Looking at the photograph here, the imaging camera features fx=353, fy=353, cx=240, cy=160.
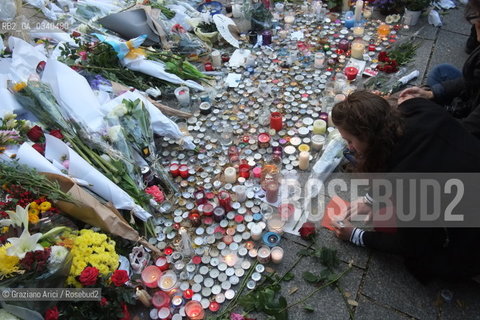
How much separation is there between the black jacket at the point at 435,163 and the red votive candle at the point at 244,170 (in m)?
1.38

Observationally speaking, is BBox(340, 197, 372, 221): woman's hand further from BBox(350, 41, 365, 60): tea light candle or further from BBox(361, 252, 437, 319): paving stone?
BBox(350, 41, 365, 60): tea light candle

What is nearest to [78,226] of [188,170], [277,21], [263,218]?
[188,170]

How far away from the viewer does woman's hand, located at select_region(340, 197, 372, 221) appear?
2.81 m

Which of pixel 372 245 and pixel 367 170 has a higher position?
pixel 367 170

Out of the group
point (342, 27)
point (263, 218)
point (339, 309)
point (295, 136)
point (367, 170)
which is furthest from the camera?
point (342, 27)

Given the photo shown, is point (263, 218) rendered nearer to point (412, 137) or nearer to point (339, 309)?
point (339, 309)

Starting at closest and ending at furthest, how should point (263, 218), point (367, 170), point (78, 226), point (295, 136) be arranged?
1. point (367, 170)
2. point (78, 226)
3. point (263, 218)
4. point (295, 136)

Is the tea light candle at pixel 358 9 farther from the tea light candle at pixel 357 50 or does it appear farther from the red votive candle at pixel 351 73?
the red votive candle at pixel 351 73

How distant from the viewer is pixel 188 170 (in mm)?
3396

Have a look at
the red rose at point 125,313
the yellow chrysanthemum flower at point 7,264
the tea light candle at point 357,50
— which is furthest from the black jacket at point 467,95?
the yellow chrysanthemum flower at point 7,264

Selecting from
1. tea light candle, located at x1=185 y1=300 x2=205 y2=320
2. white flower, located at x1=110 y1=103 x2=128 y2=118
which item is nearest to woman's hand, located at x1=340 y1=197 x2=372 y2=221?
tea light candle, located at x1=185 y1=300 x2=205 y2=320

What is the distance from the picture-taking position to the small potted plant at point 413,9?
467 centimetres

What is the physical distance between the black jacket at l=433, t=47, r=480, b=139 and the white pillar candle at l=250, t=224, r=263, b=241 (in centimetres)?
168

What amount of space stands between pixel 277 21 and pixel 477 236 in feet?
13.2
